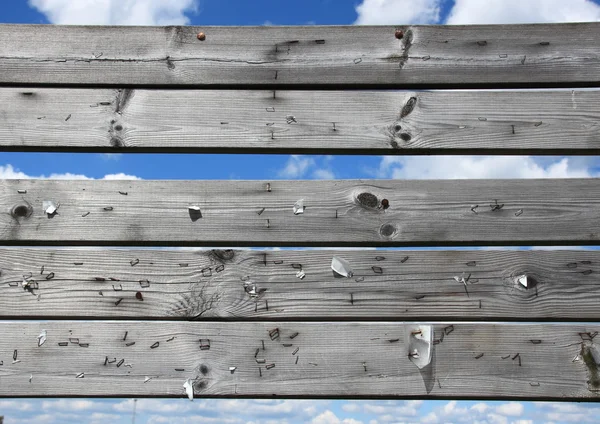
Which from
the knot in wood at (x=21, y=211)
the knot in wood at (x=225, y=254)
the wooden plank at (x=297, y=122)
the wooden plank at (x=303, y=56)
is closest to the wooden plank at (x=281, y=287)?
the knot in wood at (x=225, y=254)

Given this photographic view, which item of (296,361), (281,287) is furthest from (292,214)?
(296,361)

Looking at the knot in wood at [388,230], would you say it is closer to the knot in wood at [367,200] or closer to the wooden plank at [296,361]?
the knot in wood at [367,200]

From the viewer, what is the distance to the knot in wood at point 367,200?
8.48 feet

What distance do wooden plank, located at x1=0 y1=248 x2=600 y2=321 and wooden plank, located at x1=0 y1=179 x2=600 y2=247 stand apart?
0.21ft

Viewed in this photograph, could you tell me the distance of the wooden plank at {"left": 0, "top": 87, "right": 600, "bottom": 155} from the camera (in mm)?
2658

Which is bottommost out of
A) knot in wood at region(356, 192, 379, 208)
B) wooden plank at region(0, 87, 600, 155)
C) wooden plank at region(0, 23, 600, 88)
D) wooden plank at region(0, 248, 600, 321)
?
wooden plank at region(0, 248, 600, 321)

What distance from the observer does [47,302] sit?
2.54 m

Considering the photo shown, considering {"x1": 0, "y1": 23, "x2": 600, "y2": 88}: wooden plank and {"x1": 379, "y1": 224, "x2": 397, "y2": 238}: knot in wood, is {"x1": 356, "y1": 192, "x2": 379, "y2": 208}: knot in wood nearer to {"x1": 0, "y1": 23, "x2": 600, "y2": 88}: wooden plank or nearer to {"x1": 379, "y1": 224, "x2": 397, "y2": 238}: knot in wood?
{"x1": 379, "y1": 224, "x2": 397, "y2": 238}: knot in wood

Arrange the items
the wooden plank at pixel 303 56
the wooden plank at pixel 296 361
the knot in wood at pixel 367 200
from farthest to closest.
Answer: the wooden plank at pixel 303 56, the knot in wood at pixel 367 200, the wooden plank at pixel 296 361

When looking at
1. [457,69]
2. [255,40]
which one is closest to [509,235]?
[457,69]

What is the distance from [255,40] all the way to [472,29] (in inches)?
35.3

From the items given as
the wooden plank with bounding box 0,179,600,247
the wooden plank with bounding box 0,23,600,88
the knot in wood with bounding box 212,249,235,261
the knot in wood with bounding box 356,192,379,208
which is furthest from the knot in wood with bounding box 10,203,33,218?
the knot in wood with bounding box 356,192,379,208

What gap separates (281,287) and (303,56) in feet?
3.11

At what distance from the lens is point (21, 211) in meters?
2.60
